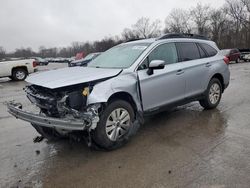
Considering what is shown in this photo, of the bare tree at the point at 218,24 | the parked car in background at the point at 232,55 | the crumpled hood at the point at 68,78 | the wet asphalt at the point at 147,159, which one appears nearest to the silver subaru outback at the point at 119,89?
the crumpled hood at the point at 68,78

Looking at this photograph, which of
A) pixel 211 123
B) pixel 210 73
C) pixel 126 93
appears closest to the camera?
pixel 126 93

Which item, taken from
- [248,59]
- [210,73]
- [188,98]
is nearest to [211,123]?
[188,98]

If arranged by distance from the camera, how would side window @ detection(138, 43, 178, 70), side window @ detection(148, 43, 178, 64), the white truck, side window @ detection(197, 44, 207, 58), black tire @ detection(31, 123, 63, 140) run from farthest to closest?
the white truck → side window @ detection(197, 44, 207, 58) → side window @ detection(148, 43, 178, 64) → side window @ detection(138, 43, 178, 70) → black tire @ detection(31, 123, 63, 140)

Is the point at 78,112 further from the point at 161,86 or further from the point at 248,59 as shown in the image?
the point at 248,59

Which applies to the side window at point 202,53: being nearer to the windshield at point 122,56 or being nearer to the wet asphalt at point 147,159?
the wet asphalt at point 147,159

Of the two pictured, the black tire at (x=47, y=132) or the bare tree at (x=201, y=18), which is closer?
the black tire at (x=47, y=132)

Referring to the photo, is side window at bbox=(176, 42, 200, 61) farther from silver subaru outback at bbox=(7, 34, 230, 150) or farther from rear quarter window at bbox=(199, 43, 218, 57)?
rear quarter window at bbox=(199, 43, 218, 57)

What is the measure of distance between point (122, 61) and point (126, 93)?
0.85m

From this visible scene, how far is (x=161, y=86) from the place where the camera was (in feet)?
16.2

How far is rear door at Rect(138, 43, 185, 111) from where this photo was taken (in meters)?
4.68

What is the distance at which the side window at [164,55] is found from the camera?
4.83m

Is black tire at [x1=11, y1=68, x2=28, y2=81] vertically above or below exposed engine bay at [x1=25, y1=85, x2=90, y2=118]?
above

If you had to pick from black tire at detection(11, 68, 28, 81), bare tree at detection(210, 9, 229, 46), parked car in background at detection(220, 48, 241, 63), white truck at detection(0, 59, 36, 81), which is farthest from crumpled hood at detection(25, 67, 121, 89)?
bare tree at detection(210, 9, 229, 46)

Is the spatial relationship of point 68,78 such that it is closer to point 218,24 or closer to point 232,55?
point 232,55
